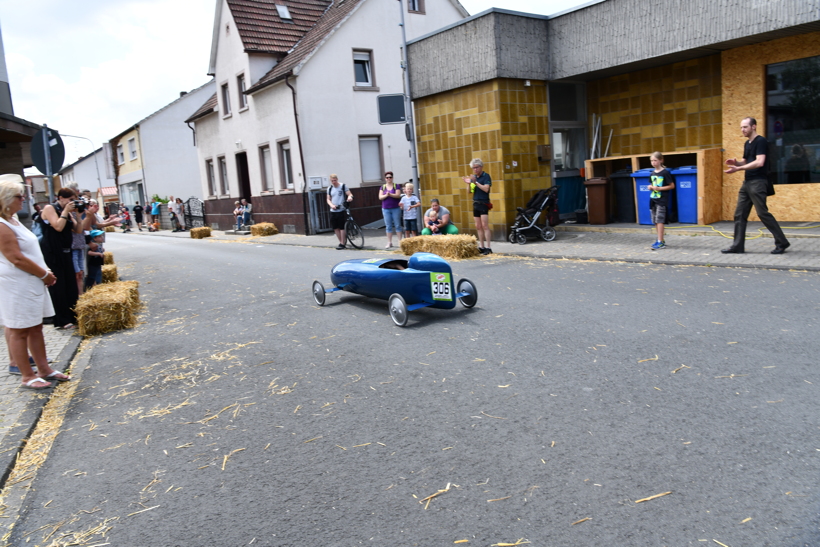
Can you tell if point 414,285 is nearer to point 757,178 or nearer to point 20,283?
point 20,283

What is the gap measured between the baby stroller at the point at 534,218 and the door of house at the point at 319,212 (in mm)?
10788

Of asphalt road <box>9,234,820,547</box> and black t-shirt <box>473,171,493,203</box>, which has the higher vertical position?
black t-shirt <box>473,171,493,203</box>

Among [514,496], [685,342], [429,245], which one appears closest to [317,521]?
[514,496]

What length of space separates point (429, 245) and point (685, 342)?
7660 mm

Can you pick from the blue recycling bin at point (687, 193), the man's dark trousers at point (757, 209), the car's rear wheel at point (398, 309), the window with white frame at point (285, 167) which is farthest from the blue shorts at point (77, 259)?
the window with white frame at point (285, 167)

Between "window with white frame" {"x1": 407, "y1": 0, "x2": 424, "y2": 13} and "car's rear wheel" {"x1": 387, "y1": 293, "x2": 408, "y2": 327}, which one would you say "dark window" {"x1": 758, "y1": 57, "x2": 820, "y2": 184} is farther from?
"window with white frame" {"x1": 407, "y1": 0, "x2": 424, "y2": 13}

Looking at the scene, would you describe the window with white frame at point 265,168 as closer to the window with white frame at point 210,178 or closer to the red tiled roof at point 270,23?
the red tiled roof at point 270,23

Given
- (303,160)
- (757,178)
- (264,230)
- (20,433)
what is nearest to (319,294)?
(20,433)

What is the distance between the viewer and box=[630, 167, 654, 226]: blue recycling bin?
571 inches

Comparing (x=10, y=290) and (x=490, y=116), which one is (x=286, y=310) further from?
(x=490, y=116)

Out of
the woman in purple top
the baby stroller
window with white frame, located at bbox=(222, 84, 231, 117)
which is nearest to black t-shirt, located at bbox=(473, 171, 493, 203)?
the baby stroller

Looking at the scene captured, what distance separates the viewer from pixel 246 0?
88.8ft

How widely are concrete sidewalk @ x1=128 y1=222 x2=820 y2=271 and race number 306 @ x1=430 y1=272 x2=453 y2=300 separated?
4673 mm

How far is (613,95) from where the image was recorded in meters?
16.0
